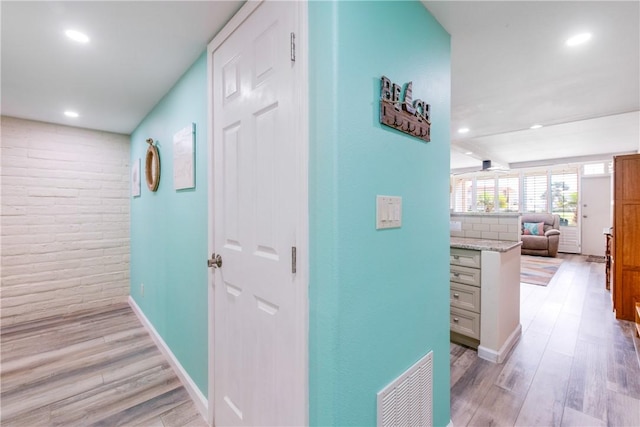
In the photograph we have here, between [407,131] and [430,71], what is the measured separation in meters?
0.42

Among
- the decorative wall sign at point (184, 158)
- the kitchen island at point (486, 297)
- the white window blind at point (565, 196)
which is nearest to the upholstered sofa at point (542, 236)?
the white window blind at point (565, 196)

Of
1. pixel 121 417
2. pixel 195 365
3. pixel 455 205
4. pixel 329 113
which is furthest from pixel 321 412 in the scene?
pixel 455 205

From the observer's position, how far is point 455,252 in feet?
8.32

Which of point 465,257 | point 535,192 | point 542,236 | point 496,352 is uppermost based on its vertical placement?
point 535,192

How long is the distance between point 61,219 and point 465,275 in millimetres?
4276

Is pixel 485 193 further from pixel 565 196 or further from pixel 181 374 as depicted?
pixel 181 374

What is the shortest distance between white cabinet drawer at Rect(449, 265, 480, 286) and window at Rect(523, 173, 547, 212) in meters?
6.55

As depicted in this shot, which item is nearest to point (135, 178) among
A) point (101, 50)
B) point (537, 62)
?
point (101, 50)

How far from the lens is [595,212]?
21.3 ft

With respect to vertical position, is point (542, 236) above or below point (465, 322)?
above

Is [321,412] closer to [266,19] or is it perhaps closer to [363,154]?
[363,154]

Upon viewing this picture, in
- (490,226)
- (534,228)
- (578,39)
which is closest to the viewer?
(578,39)

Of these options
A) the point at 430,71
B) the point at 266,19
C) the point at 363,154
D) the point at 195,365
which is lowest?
the point at 195,365

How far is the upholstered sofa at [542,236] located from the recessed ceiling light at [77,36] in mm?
7627
